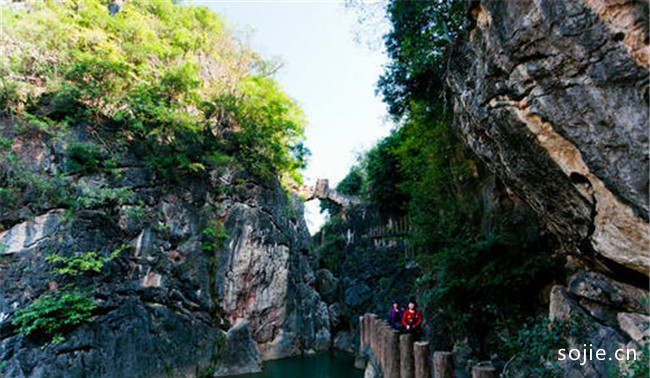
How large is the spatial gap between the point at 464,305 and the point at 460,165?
396 cm

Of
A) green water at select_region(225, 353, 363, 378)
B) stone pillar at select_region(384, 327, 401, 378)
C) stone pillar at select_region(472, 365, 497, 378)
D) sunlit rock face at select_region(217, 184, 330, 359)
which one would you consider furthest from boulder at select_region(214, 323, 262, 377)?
stone pillar at select_region(472, 365, 497, 378)

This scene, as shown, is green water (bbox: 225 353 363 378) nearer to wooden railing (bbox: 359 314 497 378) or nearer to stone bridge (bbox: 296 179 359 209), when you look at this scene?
wooden railing (bbox: 359 314 497 378)

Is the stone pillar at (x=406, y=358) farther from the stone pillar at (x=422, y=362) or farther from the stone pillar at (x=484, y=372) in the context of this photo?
the stone pillar at (x=484, y=372)

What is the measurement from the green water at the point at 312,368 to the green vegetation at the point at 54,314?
461 centimetres

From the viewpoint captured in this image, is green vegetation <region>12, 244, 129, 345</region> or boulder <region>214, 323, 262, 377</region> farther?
boulder <region>214, 323, 262, 377</region>

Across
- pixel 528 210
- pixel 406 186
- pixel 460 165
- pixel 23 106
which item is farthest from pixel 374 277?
pixel 23 106

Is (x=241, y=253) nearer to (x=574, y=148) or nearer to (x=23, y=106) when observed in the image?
(x=23, y=106)

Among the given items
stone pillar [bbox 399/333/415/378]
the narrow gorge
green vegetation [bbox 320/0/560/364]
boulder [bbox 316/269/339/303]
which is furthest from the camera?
boulder [bbox 316/269/339/303]

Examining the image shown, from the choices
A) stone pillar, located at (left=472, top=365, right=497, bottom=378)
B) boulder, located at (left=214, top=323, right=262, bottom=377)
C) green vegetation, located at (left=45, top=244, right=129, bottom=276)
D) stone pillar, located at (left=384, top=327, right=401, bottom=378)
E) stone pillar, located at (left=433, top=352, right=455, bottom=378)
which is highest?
green vegetation, located at (left=45, top=244, right=129, bottom=276)

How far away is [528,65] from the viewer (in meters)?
3.74

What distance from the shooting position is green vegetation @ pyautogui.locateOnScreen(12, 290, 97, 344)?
666cm

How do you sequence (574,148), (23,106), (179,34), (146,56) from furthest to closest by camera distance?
1. (179,34)
2. (146,56)
3. (23,106)
4. (574,148)

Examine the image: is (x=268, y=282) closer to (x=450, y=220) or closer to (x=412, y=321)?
(x=412, y=321)

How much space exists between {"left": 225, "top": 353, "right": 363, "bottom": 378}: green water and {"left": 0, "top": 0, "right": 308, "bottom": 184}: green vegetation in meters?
6.89
